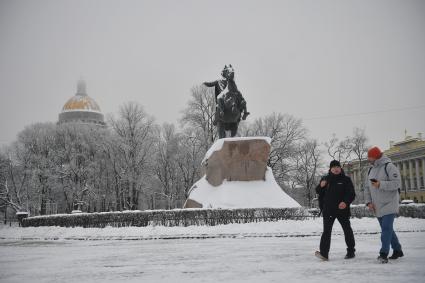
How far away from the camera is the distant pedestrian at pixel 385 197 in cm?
684

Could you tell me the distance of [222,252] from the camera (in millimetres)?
9055

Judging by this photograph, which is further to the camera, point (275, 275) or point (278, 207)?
point (278, 207)

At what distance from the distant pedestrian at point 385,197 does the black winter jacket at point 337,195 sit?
1.24 ft

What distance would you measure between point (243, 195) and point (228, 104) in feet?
16.3

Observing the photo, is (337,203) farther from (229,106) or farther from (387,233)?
(229,106)

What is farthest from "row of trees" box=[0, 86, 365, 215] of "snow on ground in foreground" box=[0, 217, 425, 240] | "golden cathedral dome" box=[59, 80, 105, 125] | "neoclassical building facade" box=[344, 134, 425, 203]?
"golden cathedral dome" box=[59, 80, 105, 125]

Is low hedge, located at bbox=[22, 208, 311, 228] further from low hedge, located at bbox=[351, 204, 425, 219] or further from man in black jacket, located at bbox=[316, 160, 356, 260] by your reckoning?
man in black jacket, located at bbox=[316, 160, 356, 260]

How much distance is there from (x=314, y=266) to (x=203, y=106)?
35198mm

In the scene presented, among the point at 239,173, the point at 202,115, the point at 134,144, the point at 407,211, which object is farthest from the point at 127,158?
the point at 407,211

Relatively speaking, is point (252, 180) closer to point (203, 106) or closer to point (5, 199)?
point (203, 106)

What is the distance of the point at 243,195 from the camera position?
18938mm

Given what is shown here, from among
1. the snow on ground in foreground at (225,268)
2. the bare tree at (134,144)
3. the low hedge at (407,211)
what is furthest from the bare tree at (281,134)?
the snow on ground in foreground at (225,268)

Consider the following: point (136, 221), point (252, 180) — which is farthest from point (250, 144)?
point (136, 221)

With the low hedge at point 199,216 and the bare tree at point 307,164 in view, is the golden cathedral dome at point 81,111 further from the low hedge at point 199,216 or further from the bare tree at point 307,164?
the low hedge at point 199,216
